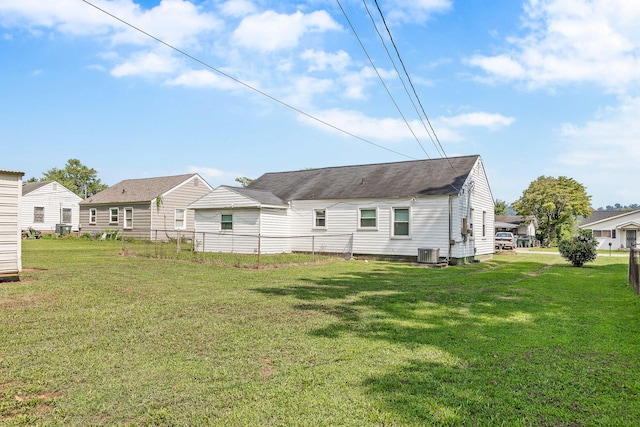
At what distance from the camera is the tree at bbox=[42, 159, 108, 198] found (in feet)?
239

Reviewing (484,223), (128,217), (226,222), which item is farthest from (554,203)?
(128,217)

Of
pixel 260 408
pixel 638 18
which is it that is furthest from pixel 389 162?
pixel 260 408

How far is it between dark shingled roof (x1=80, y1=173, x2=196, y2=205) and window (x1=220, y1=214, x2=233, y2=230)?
1130cm

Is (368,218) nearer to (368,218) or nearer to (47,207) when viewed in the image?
(368,218)

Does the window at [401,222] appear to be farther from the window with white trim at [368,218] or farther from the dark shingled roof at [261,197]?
the dark shingled roof at [261,197]

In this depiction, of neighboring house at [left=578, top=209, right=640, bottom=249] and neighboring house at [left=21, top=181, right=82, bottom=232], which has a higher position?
neighboring house at [left=21, top=181, right=82, bottom=232]

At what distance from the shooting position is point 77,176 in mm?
74188

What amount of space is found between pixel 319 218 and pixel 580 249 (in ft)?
41.6

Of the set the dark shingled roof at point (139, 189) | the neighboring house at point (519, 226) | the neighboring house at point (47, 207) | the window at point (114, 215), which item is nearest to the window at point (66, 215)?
the neighboring house at point (47, 207)

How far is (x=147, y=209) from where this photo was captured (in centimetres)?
3084

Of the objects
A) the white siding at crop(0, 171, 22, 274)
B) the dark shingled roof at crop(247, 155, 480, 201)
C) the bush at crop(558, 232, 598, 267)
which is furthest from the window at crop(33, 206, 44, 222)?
the bush at crop(558, 232, 598, 267)

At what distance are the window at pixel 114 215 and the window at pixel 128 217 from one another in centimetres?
104

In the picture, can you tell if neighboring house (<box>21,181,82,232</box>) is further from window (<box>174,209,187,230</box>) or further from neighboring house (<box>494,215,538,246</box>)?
neighboring house (<box>494,215,538,246</box>)

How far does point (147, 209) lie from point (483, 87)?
25.3 meters
